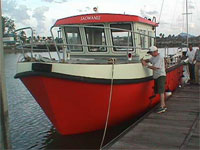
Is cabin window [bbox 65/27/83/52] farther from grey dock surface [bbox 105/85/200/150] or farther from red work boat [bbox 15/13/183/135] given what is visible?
grey dock surface [bbox 105/85/200/150]

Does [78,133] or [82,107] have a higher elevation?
[82,107]

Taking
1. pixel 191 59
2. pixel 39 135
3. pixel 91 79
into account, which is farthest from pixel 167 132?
pixel 191 59

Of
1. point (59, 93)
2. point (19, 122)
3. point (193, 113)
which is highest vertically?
point (59, 93)

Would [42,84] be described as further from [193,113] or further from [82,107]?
[193,113]

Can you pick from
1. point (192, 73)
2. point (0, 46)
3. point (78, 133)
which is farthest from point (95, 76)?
point (192, 73)

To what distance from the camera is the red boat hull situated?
19.7 ft

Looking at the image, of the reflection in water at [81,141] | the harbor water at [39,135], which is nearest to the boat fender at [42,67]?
the harbor water at [39,135]

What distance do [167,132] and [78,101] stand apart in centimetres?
210

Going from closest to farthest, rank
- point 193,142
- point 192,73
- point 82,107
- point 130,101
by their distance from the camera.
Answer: point 193,142, point 82,107, point 130,101, point 192,73

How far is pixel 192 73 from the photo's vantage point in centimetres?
1190

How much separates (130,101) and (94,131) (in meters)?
1.24

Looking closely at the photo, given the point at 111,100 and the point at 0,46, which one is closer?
the point at 0,46

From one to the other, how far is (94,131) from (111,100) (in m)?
1.04

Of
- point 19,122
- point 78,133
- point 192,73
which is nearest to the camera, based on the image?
point 78,133
